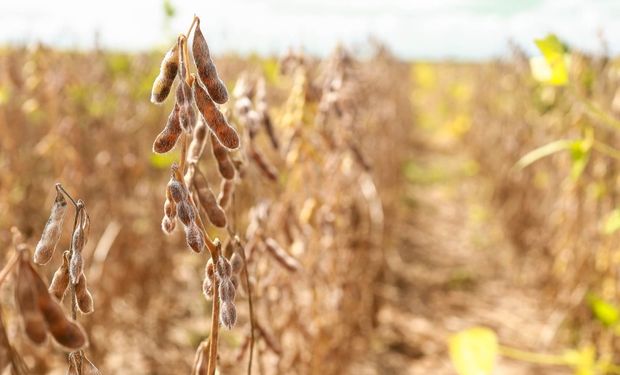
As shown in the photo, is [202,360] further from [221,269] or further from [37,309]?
[37,309]

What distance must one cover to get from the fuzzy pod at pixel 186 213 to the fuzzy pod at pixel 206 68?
4.9 inches

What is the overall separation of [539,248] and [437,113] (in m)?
9.51

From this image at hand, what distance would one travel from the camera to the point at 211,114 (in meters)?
0.72

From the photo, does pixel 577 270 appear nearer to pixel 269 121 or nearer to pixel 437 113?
pixel 269 121

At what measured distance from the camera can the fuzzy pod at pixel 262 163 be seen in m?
1.20

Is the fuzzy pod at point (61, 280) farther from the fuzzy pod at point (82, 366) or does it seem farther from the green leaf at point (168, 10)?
the green leaf at point (168, 10)

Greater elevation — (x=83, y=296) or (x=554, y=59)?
(x=554, y=59)

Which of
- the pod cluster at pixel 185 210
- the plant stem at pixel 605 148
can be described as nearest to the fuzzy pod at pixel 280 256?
the pod cluster at pixel 185 210

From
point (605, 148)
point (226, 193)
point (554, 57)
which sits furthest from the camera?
point (605, 148)

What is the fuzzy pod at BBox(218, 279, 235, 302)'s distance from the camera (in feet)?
2.33

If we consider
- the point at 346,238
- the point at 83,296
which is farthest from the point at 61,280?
the point at 346,238

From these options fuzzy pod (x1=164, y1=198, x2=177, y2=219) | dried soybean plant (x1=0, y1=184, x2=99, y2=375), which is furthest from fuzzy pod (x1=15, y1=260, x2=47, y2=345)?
fuzzy pod (x1=164, y1=198, x2=177, y2=219)

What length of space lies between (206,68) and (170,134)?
82 millimetres

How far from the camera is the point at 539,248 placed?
397 centimetres
